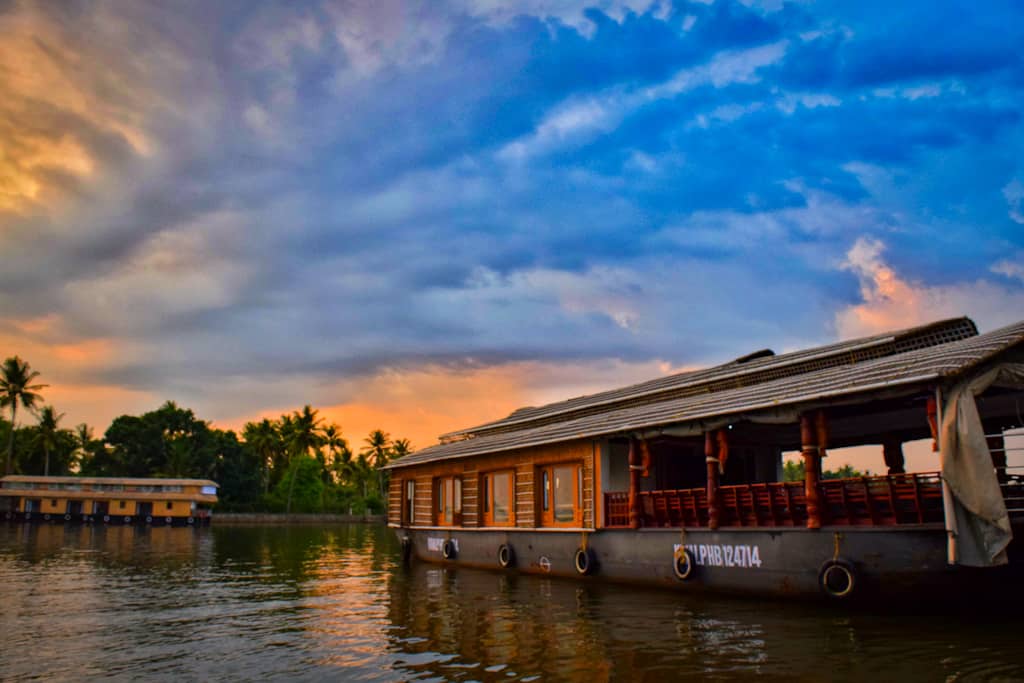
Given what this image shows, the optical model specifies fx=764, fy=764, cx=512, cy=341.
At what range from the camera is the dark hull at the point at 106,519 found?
59375 millimetres

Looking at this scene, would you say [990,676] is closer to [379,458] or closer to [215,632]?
[215,632]

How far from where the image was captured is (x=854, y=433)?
17.0 meters

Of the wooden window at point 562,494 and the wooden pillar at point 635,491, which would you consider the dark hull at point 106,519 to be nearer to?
the wooden window at point 562,494

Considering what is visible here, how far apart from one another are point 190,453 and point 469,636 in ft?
225

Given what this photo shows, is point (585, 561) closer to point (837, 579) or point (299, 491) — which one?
point (837, 579)

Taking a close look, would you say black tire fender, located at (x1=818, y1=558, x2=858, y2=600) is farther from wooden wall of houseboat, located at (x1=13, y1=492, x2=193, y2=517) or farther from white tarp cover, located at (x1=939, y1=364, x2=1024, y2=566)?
wooden wall of houseboat, located at (x1=13, y1=492, x2=193, y2=517)

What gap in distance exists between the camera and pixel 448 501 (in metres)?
22.8

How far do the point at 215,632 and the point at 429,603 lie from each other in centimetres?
408

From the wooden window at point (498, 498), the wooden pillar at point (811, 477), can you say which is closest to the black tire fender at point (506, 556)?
the wooden window at point (498, 498)

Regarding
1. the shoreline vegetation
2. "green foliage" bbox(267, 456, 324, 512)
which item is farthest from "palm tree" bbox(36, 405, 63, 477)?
"green foliage" bbox(267, 456, 324, 512)

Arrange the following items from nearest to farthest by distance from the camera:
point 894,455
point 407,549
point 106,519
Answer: point 894,455 < point 407,549 < point 106,519

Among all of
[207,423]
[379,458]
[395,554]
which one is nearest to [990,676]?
[395,554]

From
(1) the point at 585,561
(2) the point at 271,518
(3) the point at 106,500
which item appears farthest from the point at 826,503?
(3) the point at 106,500

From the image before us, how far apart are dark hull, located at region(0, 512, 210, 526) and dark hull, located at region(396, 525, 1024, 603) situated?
162ft
